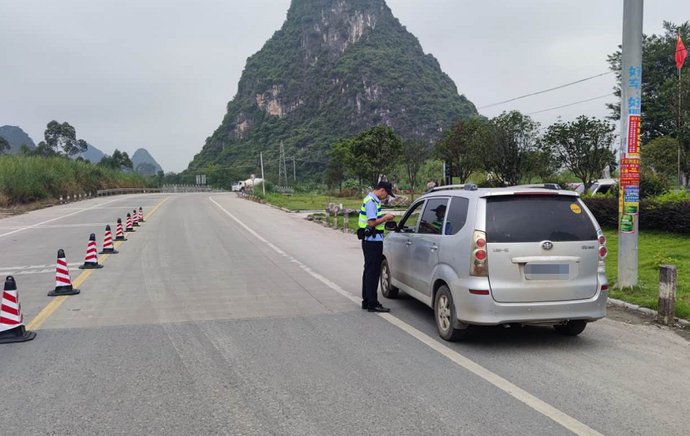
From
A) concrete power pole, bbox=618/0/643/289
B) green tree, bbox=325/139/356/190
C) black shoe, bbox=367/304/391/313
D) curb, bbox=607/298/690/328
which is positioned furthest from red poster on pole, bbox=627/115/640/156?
green tree, bbox=325/139/356/190

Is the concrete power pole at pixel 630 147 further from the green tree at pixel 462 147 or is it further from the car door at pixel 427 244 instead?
the green tree at pixel 462 147

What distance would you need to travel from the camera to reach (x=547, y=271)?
5691 millimetres

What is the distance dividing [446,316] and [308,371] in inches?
72.4

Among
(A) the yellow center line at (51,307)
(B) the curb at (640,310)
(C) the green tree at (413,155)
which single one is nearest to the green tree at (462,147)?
(C) the green tree at (413,155)

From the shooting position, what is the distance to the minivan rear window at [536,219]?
5.73 metres

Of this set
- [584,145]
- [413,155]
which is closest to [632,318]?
[584,145]

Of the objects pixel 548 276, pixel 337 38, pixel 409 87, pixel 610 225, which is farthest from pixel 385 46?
pixel 548 276

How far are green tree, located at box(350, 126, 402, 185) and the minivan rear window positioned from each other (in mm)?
35956

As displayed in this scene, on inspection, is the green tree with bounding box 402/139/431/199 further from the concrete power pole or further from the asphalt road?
the asphalt road

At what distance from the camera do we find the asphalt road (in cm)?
405

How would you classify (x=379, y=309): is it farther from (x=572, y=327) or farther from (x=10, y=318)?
(x=10, y=318)

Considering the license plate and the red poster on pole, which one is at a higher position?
the red poster on pole

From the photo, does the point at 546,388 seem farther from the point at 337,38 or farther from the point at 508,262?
the point at 337,38

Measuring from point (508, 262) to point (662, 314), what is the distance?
106 inches
